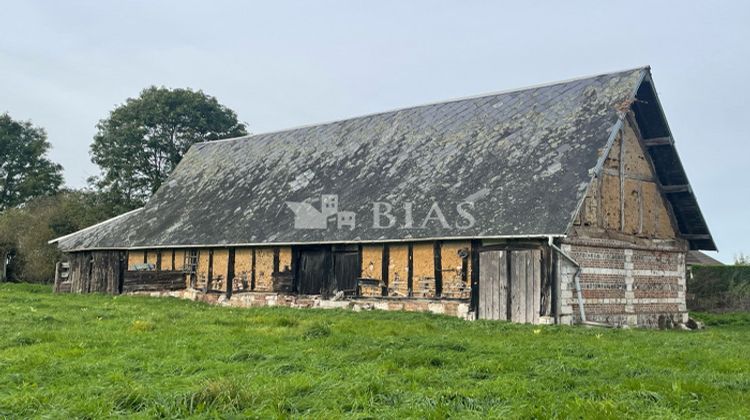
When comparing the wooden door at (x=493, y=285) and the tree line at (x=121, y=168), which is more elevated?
the tree line at (x=121, y=168)

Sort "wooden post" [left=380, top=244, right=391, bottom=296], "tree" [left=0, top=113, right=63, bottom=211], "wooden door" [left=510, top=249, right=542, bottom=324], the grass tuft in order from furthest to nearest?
"tree" [left=0, top=113, right=63, bottom=211], "wooden post" [left=380, top=244, right=391, bottom=296], "wooden door" [left=510, top=249, right=542, bottom=324], the grass tuft

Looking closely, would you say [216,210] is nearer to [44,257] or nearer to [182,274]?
[182,274]

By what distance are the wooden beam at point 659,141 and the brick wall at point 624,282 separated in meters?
2.96

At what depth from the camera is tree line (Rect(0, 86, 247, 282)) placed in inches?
1635

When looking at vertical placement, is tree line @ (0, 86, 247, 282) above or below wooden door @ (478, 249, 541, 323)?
above

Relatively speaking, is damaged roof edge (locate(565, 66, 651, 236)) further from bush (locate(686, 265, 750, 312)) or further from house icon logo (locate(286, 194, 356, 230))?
bush (locate(686, 265, 750, 312))

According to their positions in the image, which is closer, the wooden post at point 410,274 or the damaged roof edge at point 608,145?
the damaged roof edge at point 608,145

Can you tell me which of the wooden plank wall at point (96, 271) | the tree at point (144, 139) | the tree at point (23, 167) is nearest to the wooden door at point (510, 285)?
the wooden plank wall at point (96, 271)

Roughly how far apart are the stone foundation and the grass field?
4268 millimetres

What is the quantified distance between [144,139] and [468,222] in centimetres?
2879

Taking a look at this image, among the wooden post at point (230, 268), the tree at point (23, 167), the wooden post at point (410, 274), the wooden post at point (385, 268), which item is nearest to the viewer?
the wooden post at point (410, 274)

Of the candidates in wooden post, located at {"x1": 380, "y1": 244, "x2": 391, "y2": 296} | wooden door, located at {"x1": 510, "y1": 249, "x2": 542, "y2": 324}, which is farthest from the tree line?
wooden door, located at {"x1": 510, "y1": 249, "x2": 542, "y2": 324}

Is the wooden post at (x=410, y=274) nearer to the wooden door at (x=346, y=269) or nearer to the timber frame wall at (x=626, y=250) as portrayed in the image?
the wooden door at (x=346, y=269)

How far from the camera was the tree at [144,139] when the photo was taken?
138 feet
